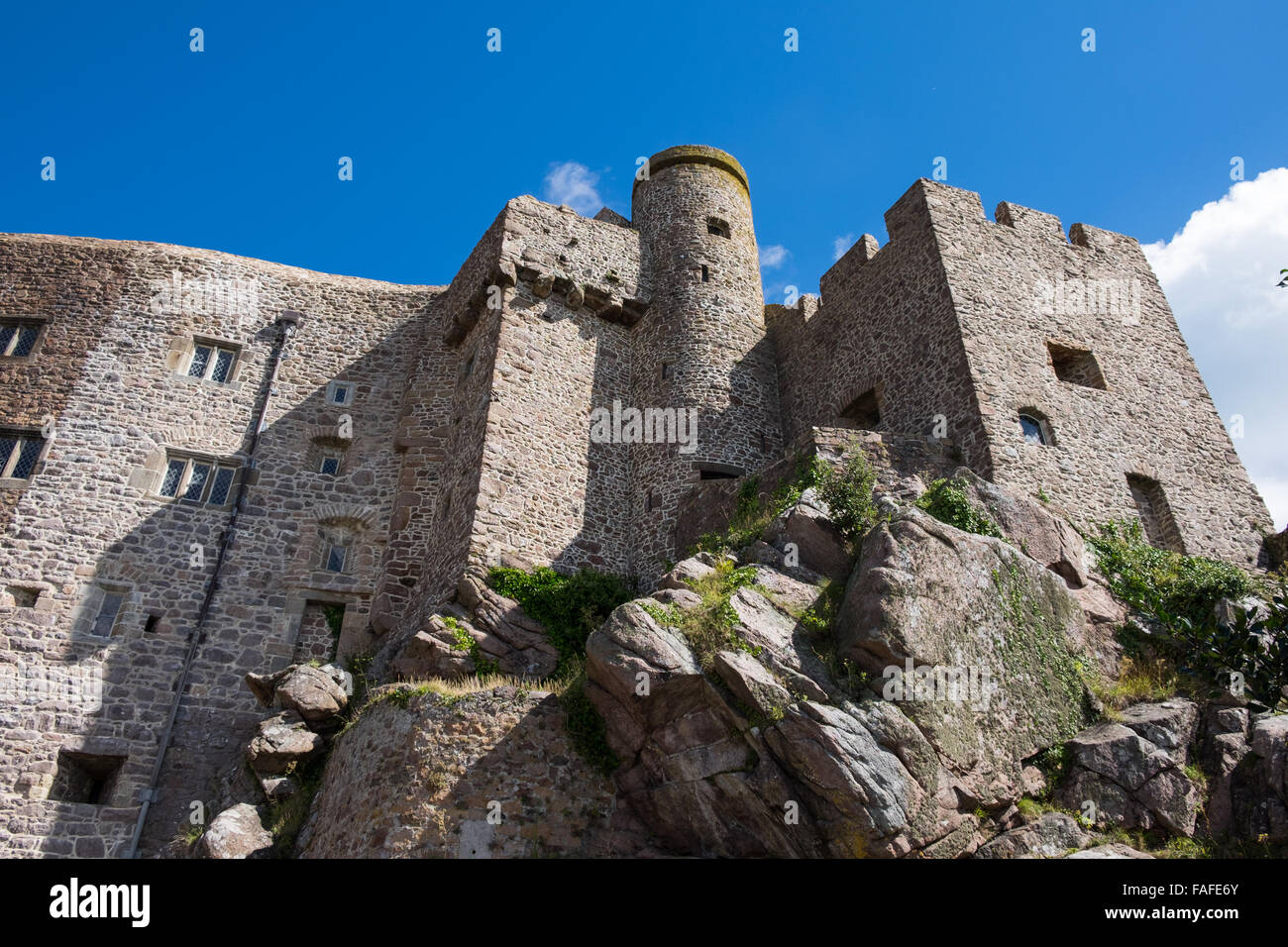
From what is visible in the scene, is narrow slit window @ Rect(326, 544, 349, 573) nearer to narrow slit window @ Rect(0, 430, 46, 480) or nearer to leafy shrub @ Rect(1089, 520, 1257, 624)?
narrow slit window @ Rect(0, 430, 46, 480)

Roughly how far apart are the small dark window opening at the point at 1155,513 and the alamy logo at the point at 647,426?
9228 mm

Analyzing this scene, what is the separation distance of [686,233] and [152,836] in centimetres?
1822

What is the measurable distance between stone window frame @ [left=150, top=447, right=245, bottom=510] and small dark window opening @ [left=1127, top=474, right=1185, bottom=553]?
761 inches

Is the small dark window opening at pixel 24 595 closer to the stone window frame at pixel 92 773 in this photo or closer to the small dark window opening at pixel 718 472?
the stone window frame at pixel 92 773

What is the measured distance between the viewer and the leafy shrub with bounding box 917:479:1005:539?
45.0ft

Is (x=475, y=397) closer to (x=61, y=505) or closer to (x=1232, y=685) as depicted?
(x=61, y=505)

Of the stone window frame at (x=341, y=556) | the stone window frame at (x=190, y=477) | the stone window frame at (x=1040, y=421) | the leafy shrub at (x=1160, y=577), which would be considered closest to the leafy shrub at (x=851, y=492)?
the stone window frame at (x=1040, y=421)

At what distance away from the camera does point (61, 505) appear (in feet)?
58.6

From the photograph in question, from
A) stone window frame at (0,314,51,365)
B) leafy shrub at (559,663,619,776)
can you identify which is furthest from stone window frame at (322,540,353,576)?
leafy shrub at (559,663,619,776)

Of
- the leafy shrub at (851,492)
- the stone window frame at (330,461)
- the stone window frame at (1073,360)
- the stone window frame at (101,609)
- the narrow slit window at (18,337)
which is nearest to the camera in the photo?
the leafy shrub at (851,492)

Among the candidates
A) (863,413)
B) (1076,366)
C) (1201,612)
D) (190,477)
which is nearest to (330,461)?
(190,477)

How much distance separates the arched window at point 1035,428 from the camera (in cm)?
1680
